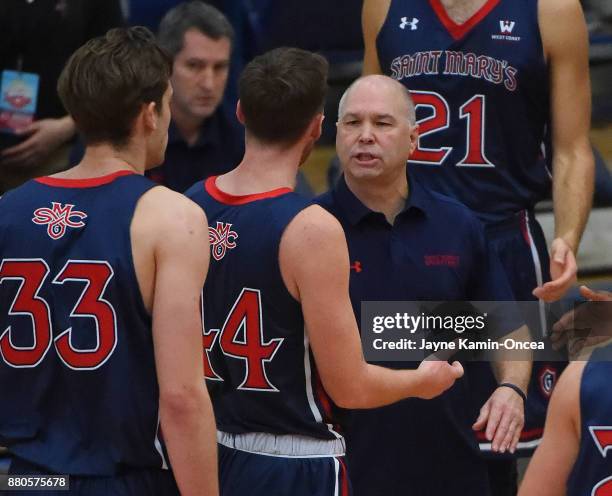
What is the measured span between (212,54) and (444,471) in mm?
2437

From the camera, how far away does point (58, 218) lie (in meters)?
3.43

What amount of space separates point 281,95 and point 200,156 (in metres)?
2.40

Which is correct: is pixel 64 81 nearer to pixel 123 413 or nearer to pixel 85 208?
pixel 85 208

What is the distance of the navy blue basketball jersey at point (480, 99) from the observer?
5156 millimetres

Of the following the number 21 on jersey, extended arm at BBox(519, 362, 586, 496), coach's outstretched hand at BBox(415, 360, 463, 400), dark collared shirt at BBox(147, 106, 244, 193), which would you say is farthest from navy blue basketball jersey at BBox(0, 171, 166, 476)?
dark collared shirt at BBox(147, 106, 244, 193)

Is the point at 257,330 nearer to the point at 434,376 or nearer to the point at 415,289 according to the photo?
the point at 434,376

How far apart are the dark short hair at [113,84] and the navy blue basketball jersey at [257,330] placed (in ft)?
1.47

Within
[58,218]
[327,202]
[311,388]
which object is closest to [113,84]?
[58,218]

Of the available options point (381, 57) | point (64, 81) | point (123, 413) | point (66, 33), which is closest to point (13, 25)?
point (66, 33)

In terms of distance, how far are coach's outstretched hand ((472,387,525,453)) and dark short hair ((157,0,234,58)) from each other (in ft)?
8.28

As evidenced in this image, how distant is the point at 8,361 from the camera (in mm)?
3492

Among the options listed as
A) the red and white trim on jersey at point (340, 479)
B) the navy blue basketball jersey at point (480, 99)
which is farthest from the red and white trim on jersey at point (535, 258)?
the red and white trim on jersey at point (340, 479)

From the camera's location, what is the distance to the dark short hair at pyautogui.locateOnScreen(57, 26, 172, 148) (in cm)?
347

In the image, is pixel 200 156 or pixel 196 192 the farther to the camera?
pixel 200 156
